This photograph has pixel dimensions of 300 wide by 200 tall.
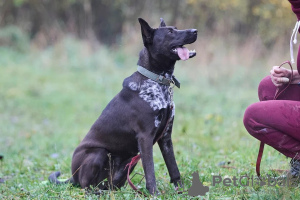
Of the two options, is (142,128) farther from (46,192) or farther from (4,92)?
(4,92)

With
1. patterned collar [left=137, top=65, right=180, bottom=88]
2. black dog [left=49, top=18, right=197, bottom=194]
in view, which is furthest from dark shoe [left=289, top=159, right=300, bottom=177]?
patterned collar [left=137, top=65, right=180, bottom=88]

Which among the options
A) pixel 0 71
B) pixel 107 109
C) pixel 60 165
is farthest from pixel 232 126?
pixel 0 71

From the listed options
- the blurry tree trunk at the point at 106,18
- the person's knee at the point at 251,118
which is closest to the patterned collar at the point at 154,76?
the person's knee at the point at 251,118

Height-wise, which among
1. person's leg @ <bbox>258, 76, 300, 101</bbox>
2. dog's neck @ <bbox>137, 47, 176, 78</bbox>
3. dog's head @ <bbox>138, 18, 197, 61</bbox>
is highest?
dog's head @ <bbox>138, 18, 197, 61</bbox>

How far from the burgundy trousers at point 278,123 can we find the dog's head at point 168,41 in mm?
726

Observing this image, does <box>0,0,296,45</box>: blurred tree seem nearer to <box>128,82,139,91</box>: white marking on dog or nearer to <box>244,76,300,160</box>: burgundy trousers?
<box>128,82,139,91</box>: white marking on dog

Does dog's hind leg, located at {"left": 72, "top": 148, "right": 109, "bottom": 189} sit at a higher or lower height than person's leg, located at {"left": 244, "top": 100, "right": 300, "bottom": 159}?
lower

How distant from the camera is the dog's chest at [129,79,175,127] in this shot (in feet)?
12.0

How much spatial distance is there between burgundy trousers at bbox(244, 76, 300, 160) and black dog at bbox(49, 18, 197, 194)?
2.33 feet

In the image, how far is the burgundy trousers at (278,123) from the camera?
3307 millimetres

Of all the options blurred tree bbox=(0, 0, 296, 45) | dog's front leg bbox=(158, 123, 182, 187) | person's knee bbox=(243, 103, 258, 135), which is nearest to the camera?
person's knee bbox=(243, 103, 258, 135)

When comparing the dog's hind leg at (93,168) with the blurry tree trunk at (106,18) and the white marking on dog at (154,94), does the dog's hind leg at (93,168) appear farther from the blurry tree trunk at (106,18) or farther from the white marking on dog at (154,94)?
the blurry tree trunk at (106,18)

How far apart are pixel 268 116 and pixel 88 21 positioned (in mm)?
13759

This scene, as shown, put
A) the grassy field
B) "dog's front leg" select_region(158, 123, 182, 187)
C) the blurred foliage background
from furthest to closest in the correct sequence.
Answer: the blurred foliage background, the grassy field, "dog's front leg" select_region(158, 123, 182, 187)
